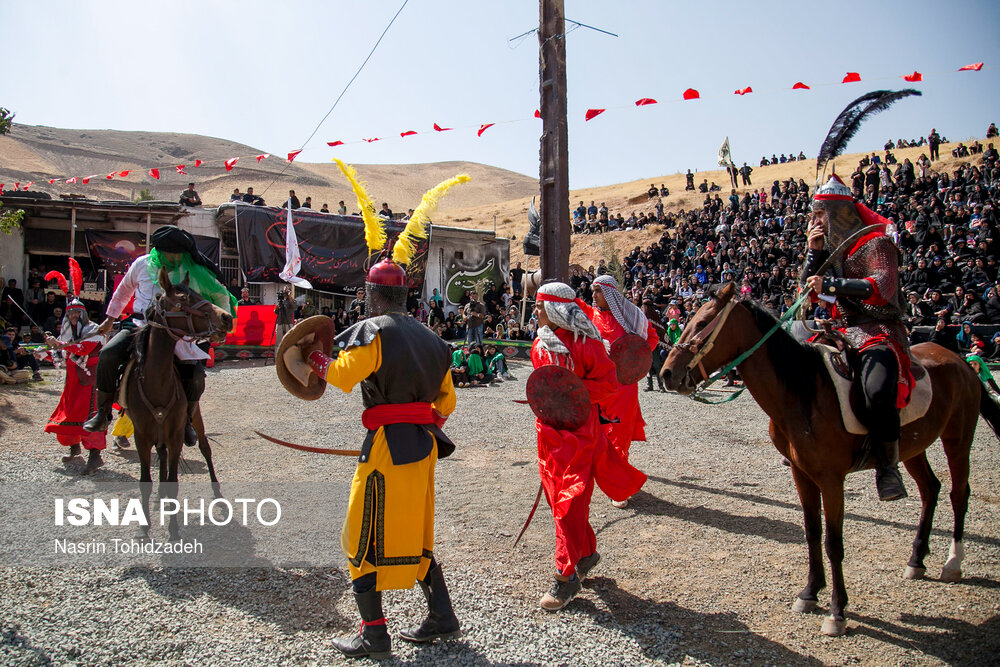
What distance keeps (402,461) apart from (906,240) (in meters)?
20.6

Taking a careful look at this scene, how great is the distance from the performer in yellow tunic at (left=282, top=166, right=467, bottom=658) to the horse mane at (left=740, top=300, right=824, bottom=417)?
6.59 ft

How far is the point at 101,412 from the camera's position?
6.10 metres

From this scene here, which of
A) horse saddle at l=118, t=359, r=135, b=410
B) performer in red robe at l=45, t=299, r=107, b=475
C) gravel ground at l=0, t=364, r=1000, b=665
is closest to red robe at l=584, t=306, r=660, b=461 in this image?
gravel ground at l=0, t=364, r=1000, b=665

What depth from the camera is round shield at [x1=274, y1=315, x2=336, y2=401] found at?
146 inches

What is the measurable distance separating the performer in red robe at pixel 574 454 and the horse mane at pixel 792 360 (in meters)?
1.07

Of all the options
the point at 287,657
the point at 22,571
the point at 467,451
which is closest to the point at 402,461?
the point at 287,657

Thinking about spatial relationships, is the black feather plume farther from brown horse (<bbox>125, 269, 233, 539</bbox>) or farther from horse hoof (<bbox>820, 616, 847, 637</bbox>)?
brown horse (<bbox>125, 269, 233, 539</bbox>)

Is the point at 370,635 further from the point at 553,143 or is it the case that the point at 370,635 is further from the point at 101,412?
the point at 553,143

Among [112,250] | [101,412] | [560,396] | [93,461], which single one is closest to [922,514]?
[560,396]

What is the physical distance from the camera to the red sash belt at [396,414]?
3.76 m

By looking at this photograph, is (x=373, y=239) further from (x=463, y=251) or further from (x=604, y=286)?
(x=463, y=251)

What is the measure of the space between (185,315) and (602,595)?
3.83 metres

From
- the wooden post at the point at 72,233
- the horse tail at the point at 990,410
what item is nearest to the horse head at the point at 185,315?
the horse tail at the point at 990,410

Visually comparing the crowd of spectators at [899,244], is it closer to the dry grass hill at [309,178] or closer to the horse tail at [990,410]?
the horse tail at [990,410]
